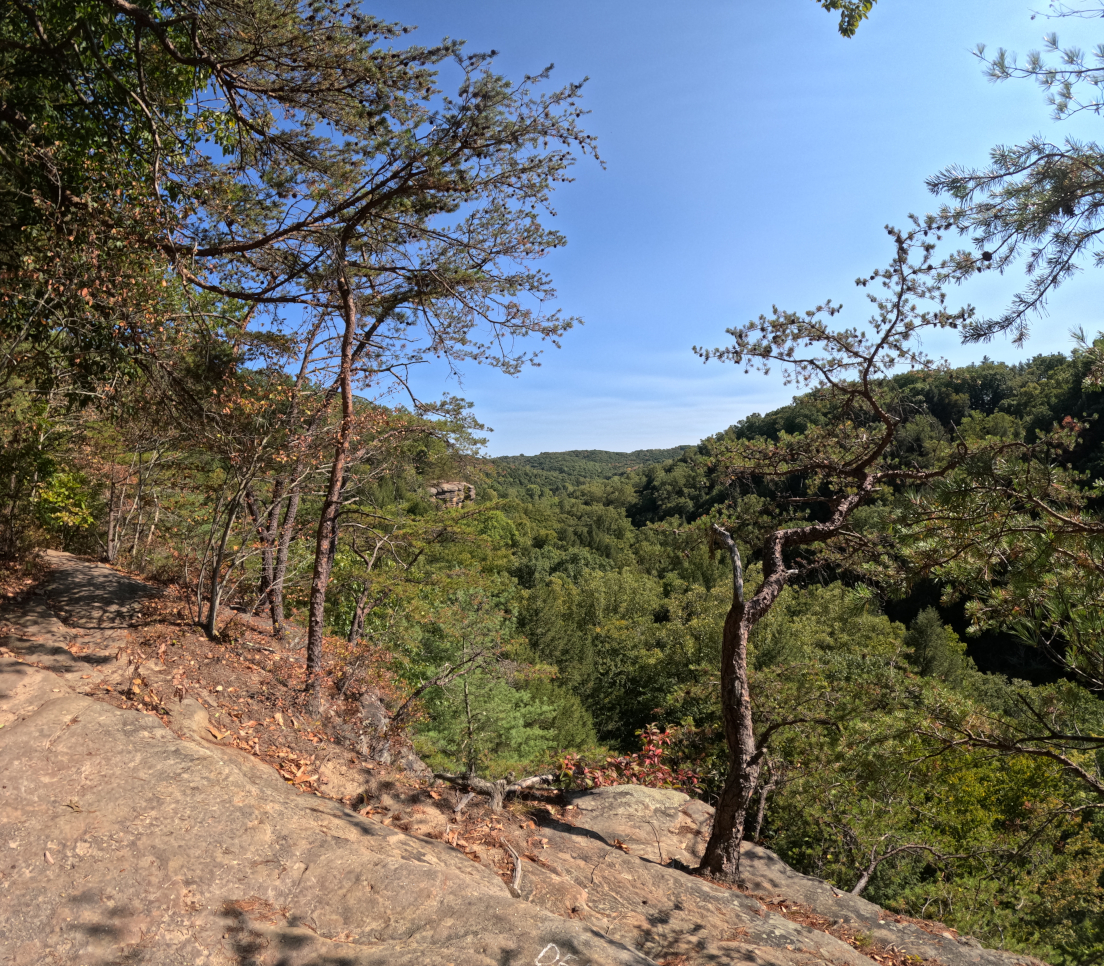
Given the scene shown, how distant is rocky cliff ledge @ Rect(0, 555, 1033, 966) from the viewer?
9.54 ft

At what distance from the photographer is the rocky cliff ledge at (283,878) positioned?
2908 millimetres

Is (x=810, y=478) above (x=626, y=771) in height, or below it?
above

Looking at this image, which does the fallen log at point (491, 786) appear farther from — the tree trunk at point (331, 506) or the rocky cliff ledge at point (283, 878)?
the tree trunk at point (331, 506)

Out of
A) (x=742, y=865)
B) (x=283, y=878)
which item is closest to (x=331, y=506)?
(x=283, y=878)

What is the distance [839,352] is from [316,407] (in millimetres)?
5927

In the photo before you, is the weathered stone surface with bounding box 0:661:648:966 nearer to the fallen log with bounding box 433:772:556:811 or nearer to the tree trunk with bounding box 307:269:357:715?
the fallen log with bounding box 433:772:556:811

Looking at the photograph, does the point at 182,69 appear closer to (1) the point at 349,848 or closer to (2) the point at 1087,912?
(1) the point at 349,848

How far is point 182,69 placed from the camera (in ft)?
18.1

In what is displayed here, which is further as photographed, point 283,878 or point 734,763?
point 734,763

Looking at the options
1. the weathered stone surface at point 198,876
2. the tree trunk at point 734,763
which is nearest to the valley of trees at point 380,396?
the tree trunk at point 734,763

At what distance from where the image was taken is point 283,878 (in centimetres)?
342

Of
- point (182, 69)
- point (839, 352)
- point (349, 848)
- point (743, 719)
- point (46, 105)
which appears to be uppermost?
point (182, 69)

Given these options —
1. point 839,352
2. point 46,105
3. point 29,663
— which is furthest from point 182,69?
point 839,352

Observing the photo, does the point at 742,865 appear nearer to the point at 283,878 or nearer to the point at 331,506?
the point at 283,878
